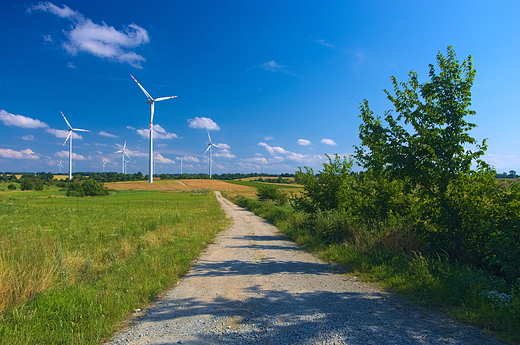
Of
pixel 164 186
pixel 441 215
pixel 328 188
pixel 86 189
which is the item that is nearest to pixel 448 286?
pixel 441 215

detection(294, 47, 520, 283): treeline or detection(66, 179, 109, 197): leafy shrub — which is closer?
detection(294, 47, 520, 283): treeline

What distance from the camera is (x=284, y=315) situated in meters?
5.12

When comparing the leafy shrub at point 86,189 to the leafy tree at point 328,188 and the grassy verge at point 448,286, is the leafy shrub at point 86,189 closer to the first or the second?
the leafy tree at point 328,188

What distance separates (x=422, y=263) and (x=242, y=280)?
4.26 m

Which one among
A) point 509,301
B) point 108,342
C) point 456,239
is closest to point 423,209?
point 456,239

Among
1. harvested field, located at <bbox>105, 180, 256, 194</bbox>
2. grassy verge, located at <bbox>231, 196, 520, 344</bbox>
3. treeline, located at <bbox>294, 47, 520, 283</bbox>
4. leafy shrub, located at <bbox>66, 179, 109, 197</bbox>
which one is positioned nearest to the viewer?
grassy verge, located at <bbox>231, 196, 520, 344</bbox>

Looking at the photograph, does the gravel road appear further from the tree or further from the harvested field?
the harvested field

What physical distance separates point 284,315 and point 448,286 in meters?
3.38

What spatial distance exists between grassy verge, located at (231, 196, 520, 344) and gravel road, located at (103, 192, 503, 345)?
0.33 meters

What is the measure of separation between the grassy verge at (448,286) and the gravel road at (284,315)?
0.33 metres

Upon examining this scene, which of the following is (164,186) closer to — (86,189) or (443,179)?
(86,189)

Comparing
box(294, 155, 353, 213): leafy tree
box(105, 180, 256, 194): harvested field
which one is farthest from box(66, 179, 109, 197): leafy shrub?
box(294, 155, 353, 213): leafy tree

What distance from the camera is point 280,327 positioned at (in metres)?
4.60

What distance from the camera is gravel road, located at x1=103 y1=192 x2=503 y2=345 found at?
4.25 metres
